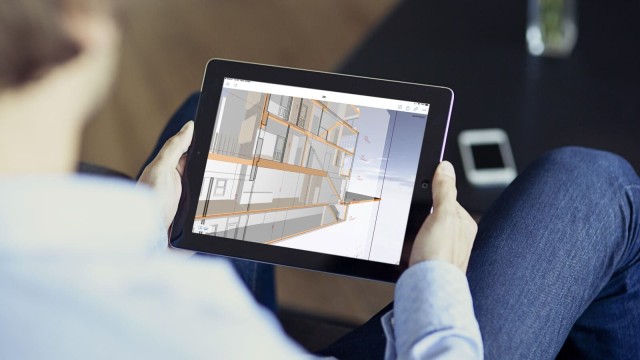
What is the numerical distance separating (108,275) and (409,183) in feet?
1.06

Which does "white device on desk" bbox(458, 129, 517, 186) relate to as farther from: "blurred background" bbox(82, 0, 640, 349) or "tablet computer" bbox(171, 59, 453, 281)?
"tablet computer" bbox(171, 59, 453, 281)

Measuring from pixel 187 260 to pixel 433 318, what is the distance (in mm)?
305

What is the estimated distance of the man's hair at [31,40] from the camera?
688 millimetres

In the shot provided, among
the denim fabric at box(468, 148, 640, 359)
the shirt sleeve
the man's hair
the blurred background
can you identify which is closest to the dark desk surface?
the blurred background

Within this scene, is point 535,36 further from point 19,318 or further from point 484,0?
point 19,318

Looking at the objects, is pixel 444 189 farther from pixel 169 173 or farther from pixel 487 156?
pixel 487 156

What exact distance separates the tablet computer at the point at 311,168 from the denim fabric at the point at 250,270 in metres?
0.17

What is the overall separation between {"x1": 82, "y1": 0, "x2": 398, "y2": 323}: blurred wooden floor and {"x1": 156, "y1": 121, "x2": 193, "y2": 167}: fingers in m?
0.99

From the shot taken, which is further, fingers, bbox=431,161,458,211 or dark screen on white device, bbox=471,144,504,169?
dark screen on white device, bbox=471,144,504,169

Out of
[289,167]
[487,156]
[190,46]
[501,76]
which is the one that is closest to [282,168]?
[289,167]

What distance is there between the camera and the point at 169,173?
81 cm

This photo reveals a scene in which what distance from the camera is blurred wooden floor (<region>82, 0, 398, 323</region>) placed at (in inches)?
73.7

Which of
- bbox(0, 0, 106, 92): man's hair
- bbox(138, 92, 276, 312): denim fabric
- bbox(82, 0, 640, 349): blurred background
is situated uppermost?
bbox(82, 0, 640, 349): blurred background

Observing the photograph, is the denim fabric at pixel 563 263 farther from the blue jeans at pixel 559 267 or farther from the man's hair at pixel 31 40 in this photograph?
the man's hair at pixel 31 40
